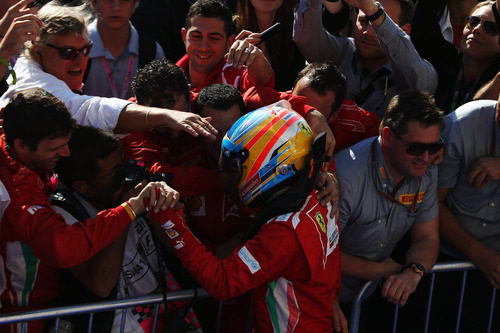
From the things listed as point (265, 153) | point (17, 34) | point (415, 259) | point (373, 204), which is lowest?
point (415, 259)

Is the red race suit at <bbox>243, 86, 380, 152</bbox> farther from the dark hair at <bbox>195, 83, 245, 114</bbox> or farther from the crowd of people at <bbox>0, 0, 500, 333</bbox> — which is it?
the dark hair at <bbox>195, 83, 245, 114</bbox>

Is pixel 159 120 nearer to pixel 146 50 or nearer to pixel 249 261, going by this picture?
pixel 249 261

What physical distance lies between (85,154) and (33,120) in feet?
1.14

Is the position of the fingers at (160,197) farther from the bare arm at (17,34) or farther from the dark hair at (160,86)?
the bare arm at (17,34)

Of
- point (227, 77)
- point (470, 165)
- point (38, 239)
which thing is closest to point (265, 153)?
point (38, 239)

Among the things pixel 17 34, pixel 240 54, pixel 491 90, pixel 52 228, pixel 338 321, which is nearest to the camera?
pixel 52 228

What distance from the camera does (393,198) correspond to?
377 centimetres

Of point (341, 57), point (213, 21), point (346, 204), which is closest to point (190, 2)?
point (213, 21)

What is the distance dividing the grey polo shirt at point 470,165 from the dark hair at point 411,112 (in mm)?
326

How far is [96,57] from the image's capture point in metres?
4.89

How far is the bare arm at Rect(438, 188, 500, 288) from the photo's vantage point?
3.88m

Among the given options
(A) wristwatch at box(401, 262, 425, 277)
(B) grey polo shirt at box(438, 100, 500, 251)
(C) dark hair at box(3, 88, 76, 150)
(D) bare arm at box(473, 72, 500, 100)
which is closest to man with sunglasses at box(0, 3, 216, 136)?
(C) dark hair at box(3, 88, 76, 150)

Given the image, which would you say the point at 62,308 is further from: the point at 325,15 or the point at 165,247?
the point at 325,15

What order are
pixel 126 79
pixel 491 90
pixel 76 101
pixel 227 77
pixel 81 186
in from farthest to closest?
1. pixel 126 79
2. pixel 227 77
3. pixel 491 90
4. pixel 76 101
5. pixel 81 186
